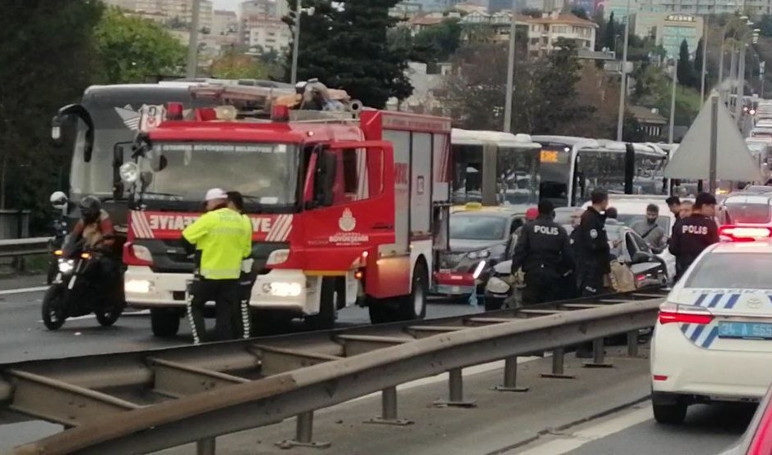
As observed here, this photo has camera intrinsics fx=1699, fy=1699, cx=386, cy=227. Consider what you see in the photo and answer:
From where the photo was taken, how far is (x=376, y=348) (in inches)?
467

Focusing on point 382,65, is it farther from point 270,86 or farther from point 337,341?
point 337,341

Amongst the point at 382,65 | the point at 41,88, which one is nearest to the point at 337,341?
the point at 41,88

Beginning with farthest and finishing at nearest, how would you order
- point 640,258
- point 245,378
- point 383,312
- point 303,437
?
point 383,312, point 640,258, point 303,437, point 245,378

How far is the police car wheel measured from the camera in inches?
499

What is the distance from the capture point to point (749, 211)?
120 feet

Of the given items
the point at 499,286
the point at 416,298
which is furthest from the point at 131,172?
the point at 416,298

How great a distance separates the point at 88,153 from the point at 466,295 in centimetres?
737

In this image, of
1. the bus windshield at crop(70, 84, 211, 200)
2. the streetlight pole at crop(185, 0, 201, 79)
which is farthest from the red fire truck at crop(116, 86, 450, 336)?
the streetlight pole at crop(185, 0, 201, 79)

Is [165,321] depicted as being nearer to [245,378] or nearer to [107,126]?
[107,126]

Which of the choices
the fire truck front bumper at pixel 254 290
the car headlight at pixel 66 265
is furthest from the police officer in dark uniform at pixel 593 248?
the car headlight at pixel 66 265

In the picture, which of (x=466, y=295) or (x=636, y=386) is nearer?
(x=636, y=386)

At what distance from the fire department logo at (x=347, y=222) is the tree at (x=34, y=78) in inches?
1134

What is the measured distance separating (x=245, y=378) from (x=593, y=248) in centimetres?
920

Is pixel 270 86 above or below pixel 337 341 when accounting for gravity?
A: above
